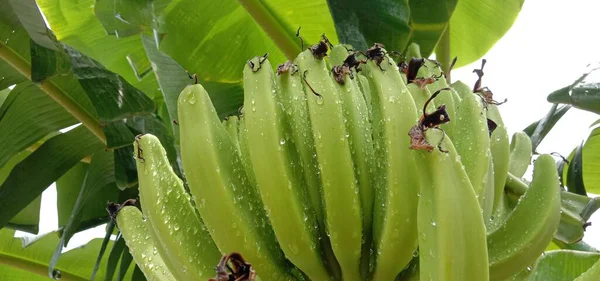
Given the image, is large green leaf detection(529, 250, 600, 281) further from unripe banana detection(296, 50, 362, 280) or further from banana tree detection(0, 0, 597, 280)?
unripe banana detection(296, 50, 362, 280)

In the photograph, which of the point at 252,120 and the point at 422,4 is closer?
the point at 252,120

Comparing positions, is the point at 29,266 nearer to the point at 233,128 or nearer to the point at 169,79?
the point at 169,79

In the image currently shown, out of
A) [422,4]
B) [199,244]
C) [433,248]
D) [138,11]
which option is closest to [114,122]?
[138,11]

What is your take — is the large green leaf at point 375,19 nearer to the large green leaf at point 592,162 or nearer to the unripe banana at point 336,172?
the unripe banana at point 336,172

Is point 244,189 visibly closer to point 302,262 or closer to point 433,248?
point 302,262

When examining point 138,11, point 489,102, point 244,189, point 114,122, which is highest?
point 138,11

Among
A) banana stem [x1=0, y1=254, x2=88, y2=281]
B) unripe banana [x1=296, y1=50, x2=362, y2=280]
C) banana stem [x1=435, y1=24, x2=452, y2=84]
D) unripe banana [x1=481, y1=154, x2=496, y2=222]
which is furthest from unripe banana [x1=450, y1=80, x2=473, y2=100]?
banana stem [x1=0, y1=254, x2=88, y2=281]
